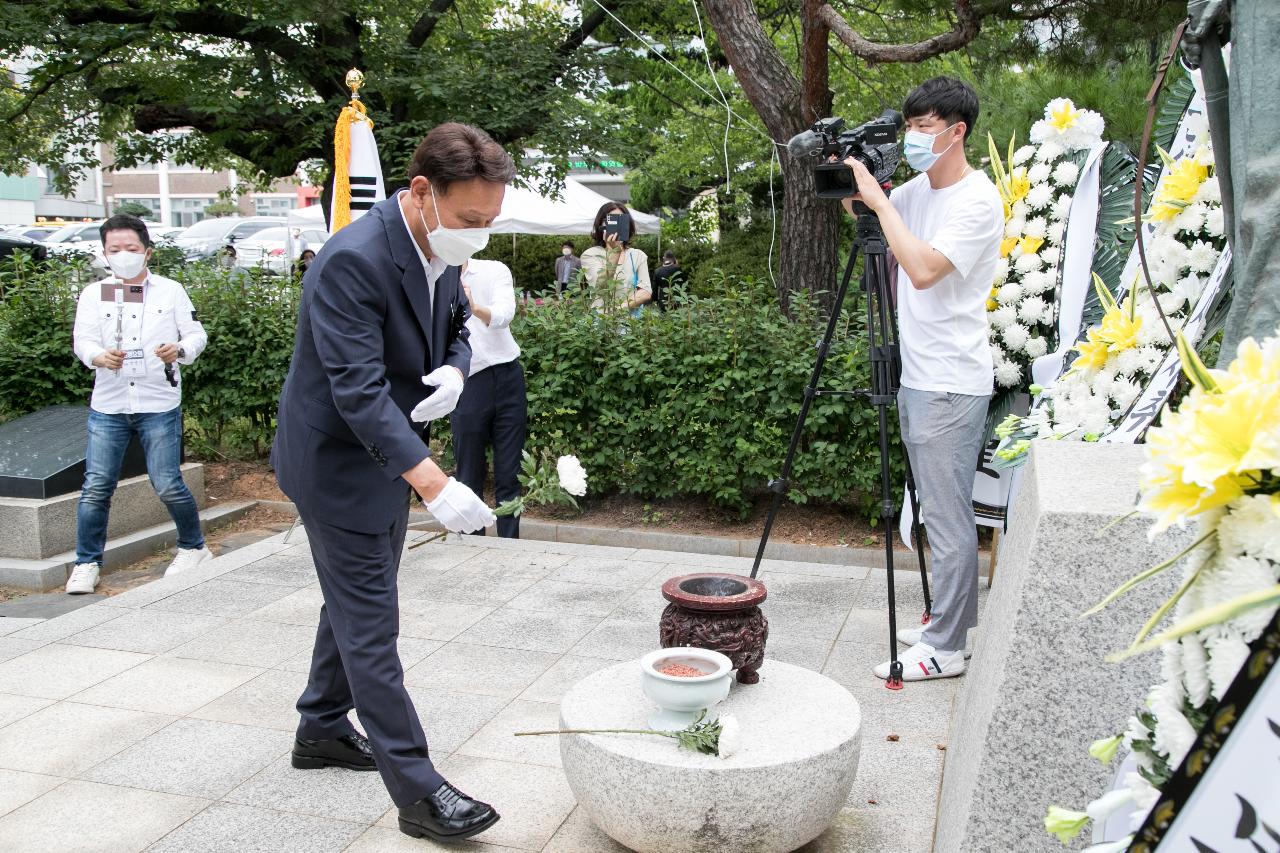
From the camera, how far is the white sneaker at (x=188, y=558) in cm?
614

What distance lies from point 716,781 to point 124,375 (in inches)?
177

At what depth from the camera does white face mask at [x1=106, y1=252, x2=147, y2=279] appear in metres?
5.90

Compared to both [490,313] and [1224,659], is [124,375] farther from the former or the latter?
[1224,659]

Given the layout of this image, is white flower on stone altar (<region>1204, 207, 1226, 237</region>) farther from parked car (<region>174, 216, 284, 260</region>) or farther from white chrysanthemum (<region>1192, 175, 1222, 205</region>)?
parked car (<region>174, 216, 284, 260</region>)

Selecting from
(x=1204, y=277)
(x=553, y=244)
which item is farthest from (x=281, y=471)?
(x=553, y=244)

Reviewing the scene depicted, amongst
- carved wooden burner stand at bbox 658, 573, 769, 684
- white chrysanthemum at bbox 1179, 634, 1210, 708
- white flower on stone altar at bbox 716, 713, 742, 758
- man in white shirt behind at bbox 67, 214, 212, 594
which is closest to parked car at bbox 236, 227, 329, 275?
man in white shirt behind at bbox 67, 214, 212, 594

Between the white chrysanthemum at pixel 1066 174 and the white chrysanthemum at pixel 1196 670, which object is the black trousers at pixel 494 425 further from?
the white chrysanthemum at pixel 1196 670

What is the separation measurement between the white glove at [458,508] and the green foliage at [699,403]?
12.6ft

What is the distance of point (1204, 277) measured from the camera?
11.2 feet

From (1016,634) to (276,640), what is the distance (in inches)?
137

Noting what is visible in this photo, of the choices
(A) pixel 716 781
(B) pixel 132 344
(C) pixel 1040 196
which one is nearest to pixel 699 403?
(C) pixel 1040 196

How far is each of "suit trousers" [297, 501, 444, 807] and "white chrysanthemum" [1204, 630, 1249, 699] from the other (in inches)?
85.7

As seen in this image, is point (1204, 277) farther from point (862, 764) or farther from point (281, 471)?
point (281, 471)

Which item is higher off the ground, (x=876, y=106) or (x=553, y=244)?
(x=876, y=106)
